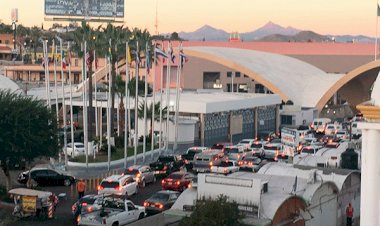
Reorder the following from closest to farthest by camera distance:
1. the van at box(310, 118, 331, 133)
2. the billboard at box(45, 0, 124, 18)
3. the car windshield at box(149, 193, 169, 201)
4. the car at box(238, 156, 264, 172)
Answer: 1. the car windshield at box(149, 193, 169, 201)
2. the car at box(238, 156, 264, 172)
3. the van at box(310, 118, 331, 133)
4. the billboard at box(45, 0, 124, 18)

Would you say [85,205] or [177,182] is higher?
[85,205]

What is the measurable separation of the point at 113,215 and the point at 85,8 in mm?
73777

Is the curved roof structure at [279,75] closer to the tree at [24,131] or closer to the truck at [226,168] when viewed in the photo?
the truck at [226,168]

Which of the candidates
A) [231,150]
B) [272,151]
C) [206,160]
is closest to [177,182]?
[206,160]

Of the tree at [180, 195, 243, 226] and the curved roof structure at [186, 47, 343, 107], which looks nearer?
the tree at [180, 195, 243, 226]

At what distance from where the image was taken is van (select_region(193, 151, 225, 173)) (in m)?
37.0

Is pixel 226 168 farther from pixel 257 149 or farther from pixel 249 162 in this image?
pixel 257 149

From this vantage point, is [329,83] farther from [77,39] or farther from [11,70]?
[11,70]

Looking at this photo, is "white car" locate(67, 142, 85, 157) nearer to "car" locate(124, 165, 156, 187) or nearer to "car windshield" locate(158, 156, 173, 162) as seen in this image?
"car windshield" locate(158, 156, 173, 162)

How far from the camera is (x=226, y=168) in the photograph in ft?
113

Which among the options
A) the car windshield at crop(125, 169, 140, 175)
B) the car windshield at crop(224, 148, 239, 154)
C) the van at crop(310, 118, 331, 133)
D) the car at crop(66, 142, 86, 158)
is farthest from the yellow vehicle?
the van at crop(310, 118, 331, 133)

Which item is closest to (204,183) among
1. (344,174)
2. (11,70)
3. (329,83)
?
(344,174)

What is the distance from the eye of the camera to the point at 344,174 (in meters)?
25.8

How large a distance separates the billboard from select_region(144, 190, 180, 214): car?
6931 centimetres
